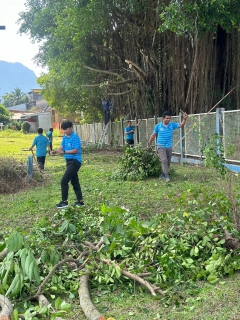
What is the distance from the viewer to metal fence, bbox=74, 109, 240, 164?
295 inches

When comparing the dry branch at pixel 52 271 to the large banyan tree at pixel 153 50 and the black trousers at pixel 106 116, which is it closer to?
the large banyan tree at pixel 153 50

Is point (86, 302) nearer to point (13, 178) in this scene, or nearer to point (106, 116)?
point (13, 178)

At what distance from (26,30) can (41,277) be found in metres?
20.9

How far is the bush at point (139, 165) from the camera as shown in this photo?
9.20m

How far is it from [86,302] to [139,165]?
6.42m

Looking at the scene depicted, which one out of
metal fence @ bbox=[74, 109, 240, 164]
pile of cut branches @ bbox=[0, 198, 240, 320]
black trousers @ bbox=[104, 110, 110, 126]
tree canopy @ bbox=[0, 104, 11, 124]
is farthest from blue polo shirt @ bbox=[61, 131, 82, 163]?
tree canopy @ bbox=[0, 104, 11, 124]

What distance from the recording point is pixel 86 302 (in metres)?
3.01

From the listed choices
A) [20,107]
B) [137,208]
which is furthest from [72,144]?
[20,107]

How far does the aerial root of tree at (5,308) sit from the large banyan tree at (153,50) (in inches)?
302

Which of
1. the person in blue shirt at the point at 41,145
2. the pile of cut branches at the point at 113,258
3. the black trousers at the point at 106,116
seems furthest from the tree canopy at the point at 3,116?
the pile of cut branches at the point at 113,258

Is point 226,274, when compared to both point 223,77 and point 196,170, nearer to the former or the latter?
point 196,170

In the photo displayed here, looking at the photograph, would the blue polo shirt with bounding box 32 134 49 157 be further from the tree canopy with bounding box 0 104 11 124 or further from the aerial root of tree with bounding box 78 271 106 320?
the tree canopy with bounding box 0 104 11 124

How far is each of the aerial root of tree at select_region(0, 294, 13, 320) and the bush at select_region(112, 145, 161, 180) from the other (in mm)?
6347

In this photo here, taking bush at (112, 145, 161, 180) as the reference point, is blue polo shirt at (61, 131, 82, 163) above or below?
above
